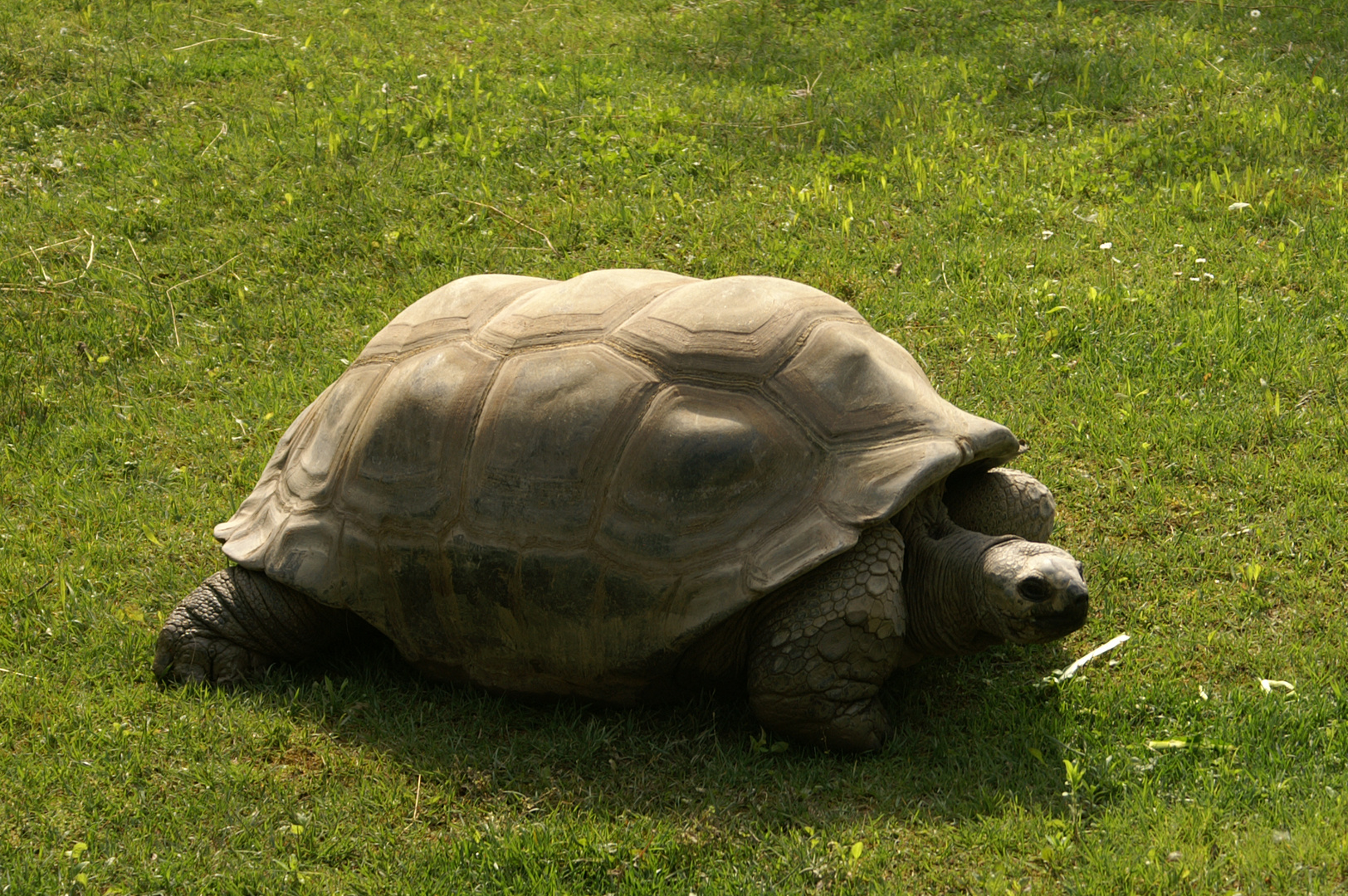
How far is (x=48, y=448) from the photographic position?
542 cm

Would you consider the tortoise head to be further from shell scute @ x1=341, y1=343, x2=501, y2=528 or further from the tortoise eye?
shell scute @ x1=341, y1=343, x2=501, y2=528

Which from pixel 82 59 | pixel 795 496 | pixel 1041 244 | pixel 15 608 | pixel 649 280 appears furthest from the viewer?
pixel 82 59

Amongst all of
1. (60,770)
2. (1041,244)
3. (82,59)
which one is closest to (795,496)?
(60,770)

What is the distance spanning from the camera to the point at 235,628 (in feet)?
13.3

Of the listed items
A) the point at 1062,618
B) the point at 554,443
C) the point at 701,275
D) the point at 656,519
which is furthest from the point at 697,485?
the point at 701,275

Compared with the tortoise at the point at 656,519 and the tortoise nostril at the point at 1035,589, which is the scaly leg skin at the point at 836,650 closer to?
the tortoise at the point at 656,519

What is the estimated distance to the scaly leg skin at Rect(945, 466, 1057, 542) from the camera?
158 inches

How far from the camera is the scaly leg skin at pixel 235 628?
4.04m

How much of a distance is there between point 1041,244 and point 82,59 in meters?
6.90

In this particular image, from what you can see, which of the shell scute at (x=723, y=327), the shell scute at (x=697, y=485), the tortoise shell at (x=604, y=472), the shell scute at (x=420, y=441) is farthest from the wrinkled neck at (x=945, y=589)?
the shell scute at (x=420, y=441)

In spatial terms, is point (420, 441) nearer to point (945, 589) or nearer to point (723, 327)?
point (723, 327)

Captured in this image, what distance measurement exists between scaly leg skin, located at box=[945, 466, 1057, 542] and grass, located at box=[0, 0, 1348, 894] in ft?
1.27

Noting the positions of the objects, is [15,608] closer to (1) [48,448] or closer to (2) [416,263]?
(1) [48,448]

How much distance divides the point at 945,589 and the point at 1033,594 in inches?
12.0
